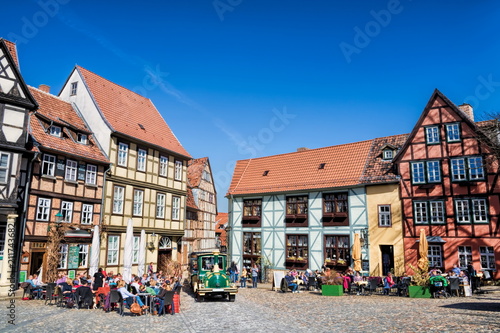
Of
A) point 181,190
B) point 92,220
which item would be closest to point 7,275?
point 92,220

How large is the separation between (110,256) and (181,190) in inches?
306

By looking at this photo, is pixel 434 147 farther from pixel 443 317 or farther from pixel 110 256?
pixel 110 256

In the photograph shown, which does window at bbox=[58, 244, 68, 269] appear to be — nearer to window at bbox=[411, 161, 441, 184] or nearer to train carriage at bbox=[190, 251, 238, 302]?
train carriage at bbox=[190, 251, 238, 302]

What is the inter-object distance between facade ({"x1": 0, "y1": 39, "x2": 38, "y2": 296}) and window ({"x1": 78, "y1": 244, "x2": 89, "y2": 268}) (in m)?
3.78

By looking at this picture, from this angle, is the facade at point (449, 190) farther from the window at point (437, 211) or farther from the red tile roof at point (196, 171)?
the red tile roof at point (196, 171)

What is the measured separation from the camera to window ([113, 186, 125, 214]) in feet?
79.4

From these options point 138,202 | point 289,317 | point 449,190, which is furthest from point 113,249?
point 449,190

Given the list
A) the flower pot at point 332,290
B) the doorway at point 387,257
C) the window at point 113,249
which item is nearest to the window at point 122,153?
the window at point 113,249

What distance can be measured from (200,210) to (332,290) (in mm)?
22421

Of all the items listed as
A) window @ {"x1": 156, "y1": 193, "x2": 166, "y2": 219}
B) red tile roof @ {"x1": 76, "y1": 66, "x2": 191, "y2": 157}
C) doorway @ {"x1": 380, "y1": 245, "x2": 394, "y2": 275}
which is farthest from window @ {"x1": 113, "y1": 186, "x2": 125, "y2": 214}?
doorway @ {"x1": 380, "y1": 245, "x2": 394, "y2": 275}

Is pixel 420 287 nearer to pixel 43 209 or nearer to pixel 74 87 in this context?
pixel 43 209

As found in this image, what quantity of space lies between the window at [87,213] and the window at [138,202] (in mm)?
3098

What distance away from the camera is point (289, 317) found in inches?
528

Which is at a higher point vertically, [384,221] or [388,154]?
[388,154]
